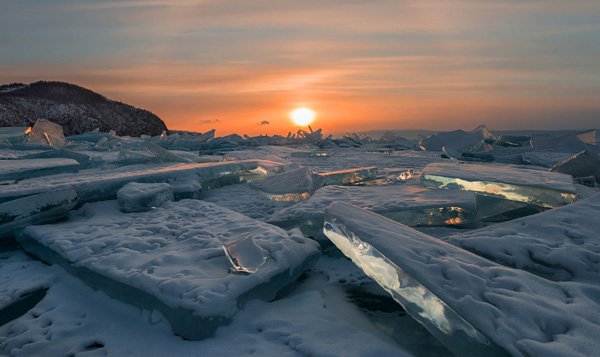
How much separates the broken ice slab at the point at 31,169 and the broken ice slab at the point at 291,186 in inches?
76.6

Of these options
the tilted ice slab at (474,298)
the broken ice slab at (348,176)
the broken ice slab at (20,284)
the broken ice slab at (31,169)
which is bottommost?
the broken ice slab at (20,284)

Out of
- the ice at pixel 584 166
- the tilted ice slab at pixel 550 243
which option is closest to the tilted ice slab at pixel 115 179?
the tilted ice slab at pixel 550 243

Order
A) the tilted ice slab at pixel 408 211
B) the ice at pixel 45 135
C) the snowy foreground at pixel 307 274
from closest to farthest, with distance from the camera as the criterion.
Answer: the snowy foreground at pixel 307 274
the tilted ice slab at pixel 408 211
the ice at pixel 45 135

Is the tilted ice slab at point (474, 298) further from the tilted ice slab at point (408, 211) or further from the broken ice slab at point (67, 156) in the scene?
the broken ice slab at point (67, 156)

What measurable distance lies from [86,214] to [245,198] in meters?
1.06

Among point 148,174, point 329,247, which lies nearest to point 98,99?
point 148,174

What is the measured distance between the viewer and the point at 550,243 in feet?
5.35

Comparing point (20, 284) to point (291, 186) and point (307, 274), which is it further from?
point (291, 186)

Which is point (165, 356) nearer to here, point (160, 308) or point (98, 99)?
point (160, 308)

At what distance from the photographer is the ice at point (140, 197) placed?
239cm

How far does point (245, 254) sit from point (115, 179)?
5.09ft

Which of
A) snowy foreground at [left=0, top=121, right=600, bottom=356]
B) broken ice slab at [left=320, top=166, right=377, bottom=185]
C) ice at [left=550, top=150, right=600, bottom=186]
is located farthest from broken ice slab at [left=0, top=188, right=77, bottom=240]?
ice at [left=550, top=150, right=600, bottom=186]

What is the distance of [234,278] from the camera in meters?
1.42

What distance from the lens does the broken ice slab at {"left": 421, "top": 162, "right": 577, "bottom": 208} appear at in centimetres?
231
